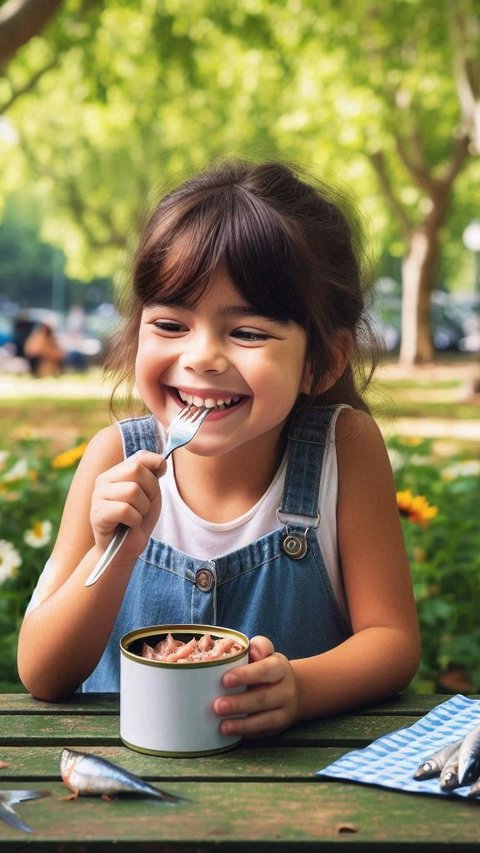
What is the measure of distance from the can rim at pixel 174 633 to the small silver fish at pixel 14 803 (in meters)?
0.18

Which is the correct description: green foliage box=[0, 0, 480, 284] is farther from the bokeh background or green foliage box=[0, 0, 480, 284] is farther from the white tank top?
the white tank top

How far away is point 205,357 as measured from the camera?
1575mm

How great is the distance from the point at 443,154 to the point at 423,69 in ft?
19.6

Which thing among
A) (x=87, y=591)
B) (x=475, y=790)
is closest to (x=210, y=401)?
(x=87, y=591)

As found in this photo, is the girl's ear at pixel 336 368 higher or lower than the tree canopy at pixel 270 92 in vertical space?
lower

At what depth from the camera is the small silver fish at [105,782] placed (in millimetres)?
1190

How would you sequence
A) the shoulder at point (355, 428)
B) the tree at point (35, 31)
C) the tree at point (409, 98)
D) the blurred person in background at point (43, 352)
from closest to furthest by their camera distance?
the shoulder at point (355, 428), the tree at point (35, 31), the tree at point (409, 98), the blurred person in background at point (43, 352)

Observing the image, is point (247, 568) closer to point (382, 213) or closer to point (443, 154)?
point (443, 154)

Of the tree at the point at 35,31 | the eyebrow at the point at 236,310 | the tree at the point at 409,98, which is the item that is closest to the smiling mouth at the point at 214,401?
the eyebrow at the point at 236,310

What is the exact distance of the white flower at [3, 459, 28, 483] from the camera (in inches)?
136

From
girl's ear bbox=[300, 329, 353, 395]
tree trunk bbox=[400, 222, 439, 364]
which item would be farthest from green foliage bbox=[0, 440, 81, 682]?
tree trunk bbox=[400, 222, 439, 364]

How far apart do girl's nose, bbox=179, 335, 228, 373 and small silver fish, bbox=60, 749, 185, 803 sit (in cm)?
58

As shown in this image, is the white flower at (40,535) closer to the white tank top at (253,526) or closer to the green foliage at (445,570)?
the green foliage at (445,570)

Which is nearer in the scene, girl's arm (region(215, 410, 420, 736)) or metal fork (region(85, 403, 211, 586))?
girl's arm (region(215, 410, 420, 736))
